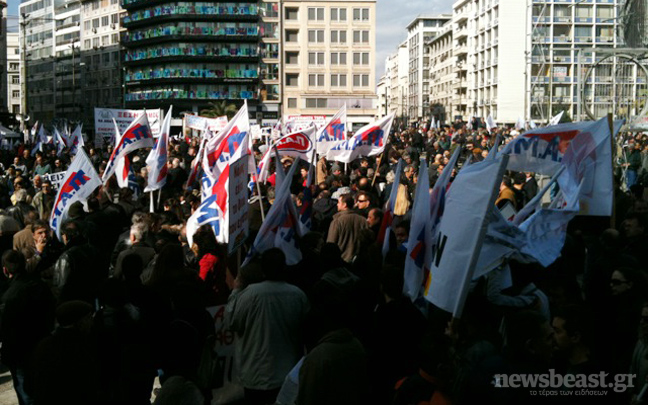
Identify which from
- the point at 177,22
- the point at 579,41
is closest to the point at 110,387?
the point at 177,22

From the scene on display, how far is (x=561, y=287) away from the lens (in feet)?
19.5

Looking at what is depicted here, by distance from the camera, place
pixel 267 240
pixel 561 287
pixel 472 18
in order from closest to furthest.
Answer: pixel 561 287 < pixel 267 240 < pixel 472 18

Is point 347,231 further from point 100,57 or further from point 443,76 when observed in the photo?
point 443,76

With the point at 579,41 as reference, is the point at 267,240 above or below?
below

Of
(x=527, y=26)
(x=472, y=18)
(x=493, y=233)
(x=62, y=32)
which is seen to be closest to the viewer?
(x=493, y=233)

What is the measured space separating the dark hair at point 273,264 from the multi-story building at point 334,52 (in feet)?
252

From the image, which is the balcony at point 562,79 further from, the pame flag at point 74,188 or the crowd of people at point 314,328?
the crowd of people at point 314,328

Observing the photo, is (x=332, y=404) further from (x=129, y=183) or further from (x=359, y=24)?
(x=359, y=24)

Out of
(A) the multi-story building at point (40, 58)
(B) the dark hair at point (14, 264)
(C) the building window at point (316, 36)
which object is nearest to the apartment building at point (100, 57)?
(A) the multi-story building at point (40, 58)

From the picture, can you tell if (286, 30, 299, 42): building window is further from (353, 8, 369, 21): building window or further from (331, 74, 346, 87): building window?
(353, 8, 369, 21): building window

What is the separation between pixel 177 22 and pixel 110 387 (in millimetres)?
79406

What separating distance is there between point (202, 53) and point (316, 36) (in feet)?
39.7

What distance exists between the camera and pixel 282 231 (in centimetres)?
720

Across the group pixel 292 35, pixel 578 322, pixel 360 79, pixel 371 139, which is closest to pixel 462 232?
pixel 578 322
